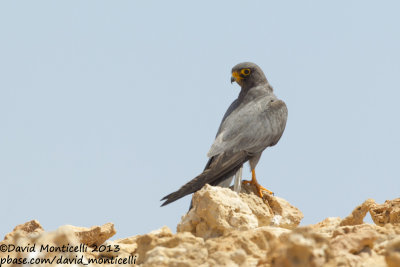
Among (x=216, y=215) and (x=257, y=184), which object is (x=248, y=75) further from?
(x=216, y=215)

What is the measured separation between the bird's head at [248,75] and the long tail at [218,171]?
2.27 meters

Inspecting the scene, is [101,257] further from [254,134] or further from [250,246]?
[254,134]

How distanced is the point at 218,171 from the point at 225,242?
4389 mm

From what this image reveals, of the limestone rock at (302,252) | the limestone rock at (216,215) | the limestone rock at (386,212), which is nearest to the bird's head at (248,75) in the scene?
the limestone rock at (386,212)

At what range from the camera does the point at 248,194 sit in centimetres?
1148

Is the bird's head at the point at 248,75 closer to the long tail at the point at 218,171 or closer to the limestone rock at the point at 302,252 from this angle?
the long tail at the point at 218,171

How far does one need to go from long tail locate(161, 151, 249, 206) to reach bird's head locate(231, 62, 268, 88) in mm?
2266

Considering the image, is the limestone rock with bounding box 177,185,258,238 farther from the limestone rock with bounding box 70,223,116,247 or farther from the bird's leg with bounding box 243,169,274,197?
the bird's leg with bounding box 243,169,274,197

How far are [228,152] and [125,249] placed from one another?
3.93 meters

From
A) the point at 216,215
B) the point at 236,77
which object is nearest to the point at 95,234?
the point at 216,215

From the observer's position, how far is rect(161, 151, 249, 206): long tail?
11.0 metres

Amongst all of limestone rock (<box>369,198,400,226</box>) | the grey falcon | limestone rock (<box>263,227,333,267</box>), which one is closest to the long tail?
the grey falcon

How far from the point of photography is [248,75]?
14.2 metres

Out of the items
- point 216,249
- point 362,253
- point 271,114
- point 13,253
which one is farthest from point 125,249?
point 271,114
